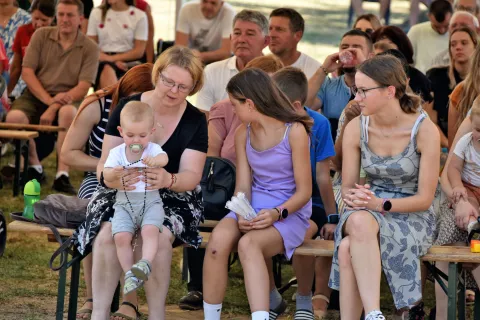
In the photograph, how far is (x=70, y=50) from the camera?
332 inches

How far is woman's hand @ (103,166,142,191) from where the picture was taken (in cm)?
452

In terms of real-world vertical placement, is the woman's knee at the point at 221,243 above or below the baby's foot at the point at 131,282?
above

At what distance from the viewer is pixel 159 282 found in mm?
4566

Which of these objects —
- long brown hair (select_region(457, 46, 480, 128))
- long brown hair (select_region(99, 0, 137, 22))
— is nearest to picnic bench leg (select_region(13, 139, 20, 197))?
long brown hair (select_region(99, 0, 137, 22))

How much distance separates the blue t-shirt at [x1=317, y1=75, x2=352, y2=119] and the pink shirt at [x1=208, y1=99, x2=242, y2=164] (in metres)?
0.92

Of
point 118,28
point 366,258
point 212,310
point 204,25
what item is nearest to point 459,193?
point 366,258

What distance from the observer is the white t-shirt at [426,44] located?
9.18 metres

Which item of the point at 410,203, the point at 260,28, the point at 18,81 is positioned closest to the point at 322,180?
the point at 410,203

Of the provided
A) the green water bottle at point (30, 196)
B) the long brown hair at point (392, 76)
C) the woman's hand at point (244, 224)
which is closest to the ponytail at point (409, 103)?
the long brown hair at point (392, 76)

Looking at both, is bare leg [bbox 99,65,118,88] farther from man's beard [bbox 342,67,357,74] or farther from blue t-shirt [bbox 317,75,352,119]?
man's beard [bbox 342,67,357,74]

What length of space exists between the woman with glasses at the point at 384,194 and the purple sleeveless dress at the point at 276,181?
0.90 feet

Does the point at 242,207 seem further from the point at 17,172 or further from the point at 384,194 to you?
the point at 17,172

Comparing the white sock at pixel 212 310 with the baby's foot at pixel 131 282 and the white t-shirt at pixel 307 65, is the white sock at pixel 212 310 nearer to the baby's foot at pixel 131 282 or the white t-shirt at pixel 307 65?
the baby's foot at pixel 131 282

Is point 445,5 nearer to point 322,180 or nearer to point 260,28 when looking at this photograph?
point 260,28
